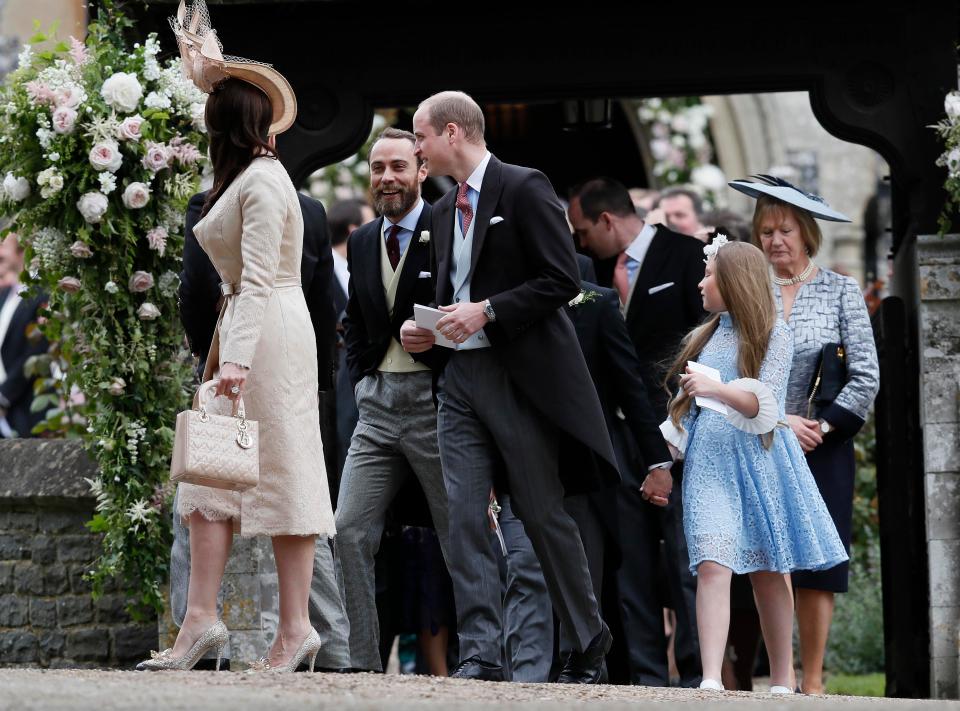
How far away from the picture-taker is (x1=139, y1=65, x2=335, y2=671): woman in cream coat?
21.1 feet

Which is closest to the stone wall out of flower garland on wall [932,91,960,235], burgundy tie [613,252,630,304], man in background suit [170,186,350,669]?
man in background suit [170,186,350,669]

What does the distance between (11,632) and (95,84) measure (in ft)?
9.34

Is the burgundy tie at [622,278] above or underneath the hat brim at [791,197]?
underneath

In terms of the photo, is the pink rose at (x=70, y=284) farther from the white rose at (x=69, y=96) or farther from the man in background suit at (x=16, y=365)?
the man in background suit at (x=16, y=365)

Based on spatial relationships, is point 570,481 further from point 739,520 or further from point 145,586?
point 145,586

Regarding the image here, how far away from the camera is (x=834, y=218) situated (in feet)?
27.2

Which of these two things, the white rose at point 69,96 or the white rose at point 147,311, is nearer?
the white rose at point 69,96

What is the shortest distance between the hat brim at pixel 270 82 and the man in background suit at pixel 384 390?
111cm

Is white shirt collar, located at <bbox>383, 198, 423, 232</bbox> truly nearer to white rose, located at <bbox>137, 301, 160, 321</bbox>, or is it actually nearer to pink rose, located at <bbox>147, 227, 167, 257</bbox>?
pink rose, located at <bbox>147, 227, 167, 257</bbox>

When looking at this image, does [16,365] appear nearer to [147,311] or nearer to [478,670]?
[147,311]

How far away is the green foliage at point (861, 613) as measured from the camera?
12.1 m

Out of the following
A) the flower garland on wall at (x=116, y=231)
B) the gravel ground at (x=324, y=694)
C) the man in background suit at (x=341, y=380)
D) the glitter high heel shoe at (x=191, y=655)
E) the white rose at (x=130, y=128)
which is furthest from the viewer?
the man in background suit at (x=341, y=380)

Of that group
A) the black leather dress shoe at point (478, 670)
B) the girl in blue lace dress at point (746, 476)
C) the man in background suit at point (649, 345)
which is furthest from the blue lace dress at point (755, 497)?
the black leather dress shoe at point (478, 670)

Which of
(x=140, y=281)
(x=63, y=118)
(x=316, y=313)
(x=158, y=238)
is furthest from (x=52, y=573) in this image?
(x=316, y=313)
